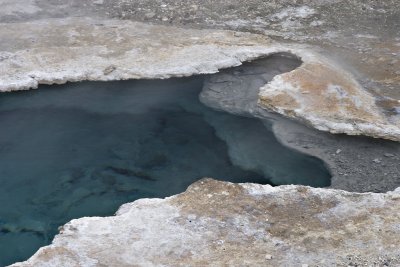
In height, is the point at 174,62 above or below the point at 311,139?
above

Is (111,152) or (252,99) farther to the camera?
(252,99)

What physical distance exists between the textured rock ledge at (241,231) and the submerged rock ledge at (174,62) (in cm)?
173

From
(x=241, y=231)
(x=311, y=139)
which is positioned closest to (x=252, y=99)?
(x=311, y=139)

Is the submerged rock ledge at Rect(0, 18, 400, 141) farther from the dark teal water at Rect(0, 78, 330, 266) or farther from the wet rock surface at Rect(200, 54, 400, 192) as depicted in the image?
the dark teal water at Rect(0, 78, 330, 266)

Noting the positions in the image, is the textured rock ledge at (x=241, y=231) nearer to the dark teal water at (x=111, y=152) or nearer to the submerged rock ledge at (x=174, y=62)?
the dark teal water at (x=111, y=152)

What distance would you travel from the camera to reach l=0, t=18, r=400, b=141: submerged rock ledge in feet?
25.1

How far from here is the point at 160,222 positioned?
18.5ft

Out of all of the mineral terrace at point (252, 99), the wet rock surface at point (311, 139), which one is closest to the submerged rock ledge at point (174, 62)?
the mineral terrace at point (252, 99)

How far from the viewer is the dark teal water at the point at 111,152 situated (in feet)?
22.0

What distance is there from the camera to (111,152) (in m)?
7.68

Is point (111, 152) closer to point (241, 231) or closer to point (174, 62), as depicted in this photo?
point (174, 62)

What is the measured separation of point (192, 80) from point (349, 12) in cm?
427

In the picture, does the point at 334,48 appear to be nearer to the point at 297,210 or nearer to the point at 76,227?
the point at 297,210

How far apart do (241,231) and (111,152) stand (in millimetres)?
2787
